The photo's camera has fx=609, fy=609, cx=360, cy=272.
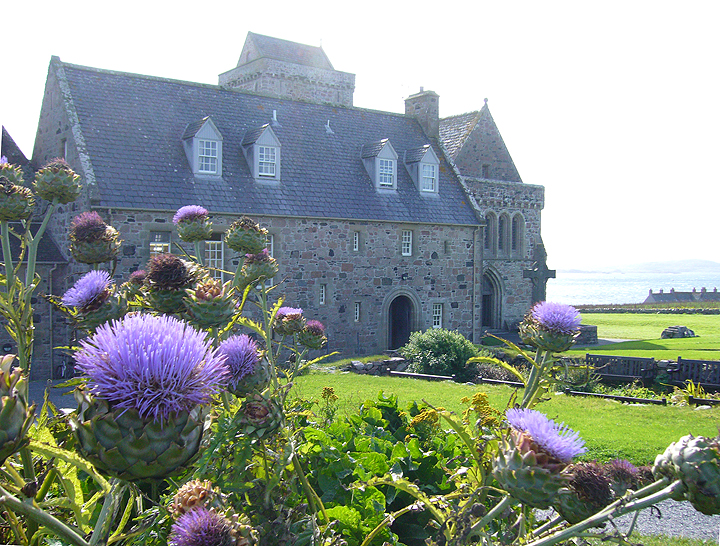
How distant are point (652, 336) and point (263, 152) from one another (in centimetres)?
2242

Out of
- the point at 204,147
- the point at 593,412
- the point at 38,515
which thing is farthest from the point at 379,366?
the point at 38,515

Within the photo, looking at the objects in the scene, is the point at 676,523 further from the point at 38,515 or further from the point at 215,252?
the point at 215,252

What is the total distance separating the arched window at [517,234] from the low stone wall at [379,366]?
1646cm

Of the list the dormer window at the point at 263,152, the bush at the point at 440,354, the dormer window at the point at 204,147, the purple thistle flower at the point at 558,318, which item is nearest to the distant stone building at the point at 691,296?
the bush at the point at 440,354

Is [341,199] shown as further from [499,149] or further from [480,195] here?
[499,149]

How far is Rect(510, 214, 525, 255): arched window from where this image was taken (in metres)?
33.4

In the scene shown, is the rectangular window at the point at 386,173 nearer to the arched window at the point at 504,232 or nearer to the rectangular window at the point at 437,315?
the rectangular window at the point at 437,315

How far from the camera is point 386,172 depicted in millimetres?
24453

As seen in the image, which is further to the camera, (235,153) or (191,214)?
(235,153)

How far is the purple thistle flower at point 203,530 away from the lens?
1.74m

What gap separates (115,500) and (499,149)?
3359 centimetres

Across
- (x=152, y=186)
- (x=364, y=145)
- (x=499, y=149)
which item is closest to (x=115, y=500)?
(x=152, y=186)

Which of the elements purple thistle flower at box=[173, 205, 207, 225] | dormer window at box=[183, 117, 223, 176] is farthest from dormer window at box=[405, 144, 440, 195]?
purple thistle flower at box=[173, 205, 207, 225]

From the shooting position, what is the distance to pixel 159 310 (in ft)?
10.1
